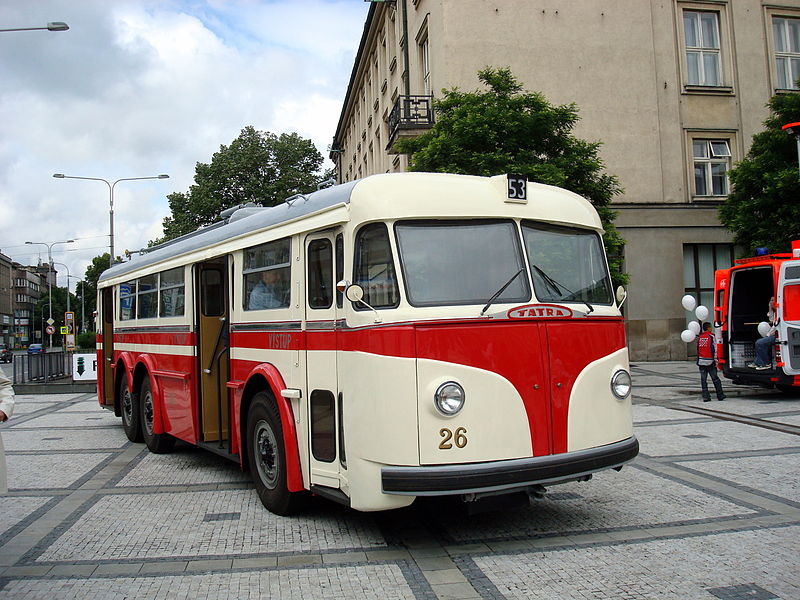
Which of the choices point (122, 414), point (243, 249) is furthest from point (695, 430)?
point (122, 414)

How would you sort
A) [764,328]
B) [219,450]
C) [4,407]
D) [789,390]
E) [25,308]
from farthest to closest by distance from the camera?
[25,308] → [789,390] → [764,328] → [219,450] → [4,407]

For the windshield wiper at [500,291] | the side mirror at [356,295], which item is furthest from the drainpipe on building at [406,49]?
the side mirror at [356,295]

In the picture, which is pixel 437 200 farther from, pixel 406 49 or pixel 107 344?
pixel 406 49

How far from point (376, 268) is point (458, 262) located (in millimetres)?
595

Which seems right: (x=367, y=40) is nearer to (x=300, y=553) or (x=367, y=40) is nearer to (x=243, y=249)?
(x=243, y=249)

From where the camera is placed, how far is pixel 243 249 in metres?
7.45

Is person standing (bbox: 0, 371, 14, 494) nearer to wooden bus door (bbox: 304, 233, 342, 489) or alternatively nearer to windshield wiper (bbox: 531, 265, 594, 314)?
wooden bus door (bbox: 304, 233, 342, 489)

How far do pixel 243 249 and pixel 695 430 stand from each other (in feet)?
24.0

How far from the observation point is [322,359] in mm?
5918

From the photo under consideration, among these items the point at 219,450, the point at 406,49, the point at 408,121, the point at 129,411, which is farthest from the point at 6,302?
the point at 219,450

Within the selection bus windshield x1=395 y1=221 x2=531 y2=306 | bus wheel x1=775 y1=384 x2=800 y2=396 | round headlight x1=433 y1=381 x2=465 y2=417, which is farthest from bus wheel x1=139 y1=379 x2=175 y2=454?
bus wheel x1=775 y1=384 x2=800 y2=396

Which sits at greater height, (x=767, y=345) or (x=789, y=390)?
(x=767, y=345)

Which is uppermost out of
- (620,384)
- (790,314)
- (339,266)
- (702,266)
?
(702,266)

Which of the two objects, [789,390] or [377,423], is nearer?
[377,423]
